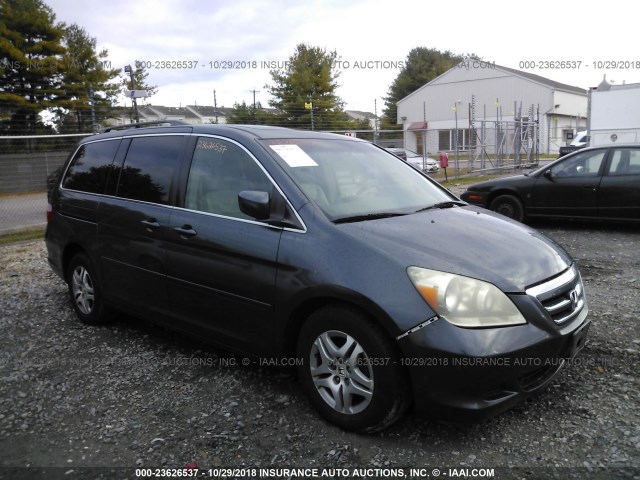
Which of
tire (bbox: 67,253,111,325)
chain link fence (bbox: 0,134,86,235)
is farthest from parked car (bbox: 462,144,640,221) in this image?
chain link fence (bbox: 0,134,86,235)

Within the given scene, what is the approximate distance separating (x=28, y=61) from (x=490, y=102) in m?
34.8

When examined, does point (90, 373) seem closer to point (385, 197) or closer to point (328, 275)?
point (328, 275)

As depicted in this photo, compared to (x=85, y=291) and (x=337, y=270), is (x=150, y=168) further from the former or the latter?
(x=337, y=270)

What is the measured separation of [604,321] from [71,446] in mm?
4070

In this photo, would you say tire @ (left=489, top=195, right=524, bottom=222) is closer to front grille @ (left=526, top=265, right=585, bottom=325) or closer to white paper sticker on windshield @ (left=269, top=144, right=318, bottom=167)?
front grille @ (left=526, top=265, right=585, bottom=325)

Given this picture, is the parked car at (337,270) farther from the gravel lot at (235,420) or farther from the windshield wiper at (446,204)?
the gravel lot at (235,420)

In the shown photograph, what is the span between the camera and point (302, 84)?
A: 30234mm

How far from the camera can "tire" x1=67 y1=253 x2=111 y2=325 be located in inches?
187

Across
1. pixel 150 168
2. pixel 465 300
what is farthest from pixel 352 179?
pixel 150 168

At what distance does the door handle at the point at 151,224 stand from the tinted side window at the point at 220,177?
0.31 metres

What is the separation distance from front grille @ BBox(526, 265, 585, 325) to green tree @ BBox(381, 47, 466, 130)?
189ft

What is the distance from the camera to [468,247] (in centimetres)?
301

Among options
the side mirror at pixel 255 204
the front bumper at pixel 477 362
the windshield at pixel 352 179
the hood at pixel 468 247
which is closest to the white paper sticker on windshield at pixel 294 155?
the windshield at pixel 352 179

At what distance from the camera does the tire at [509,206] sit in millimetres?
9219
